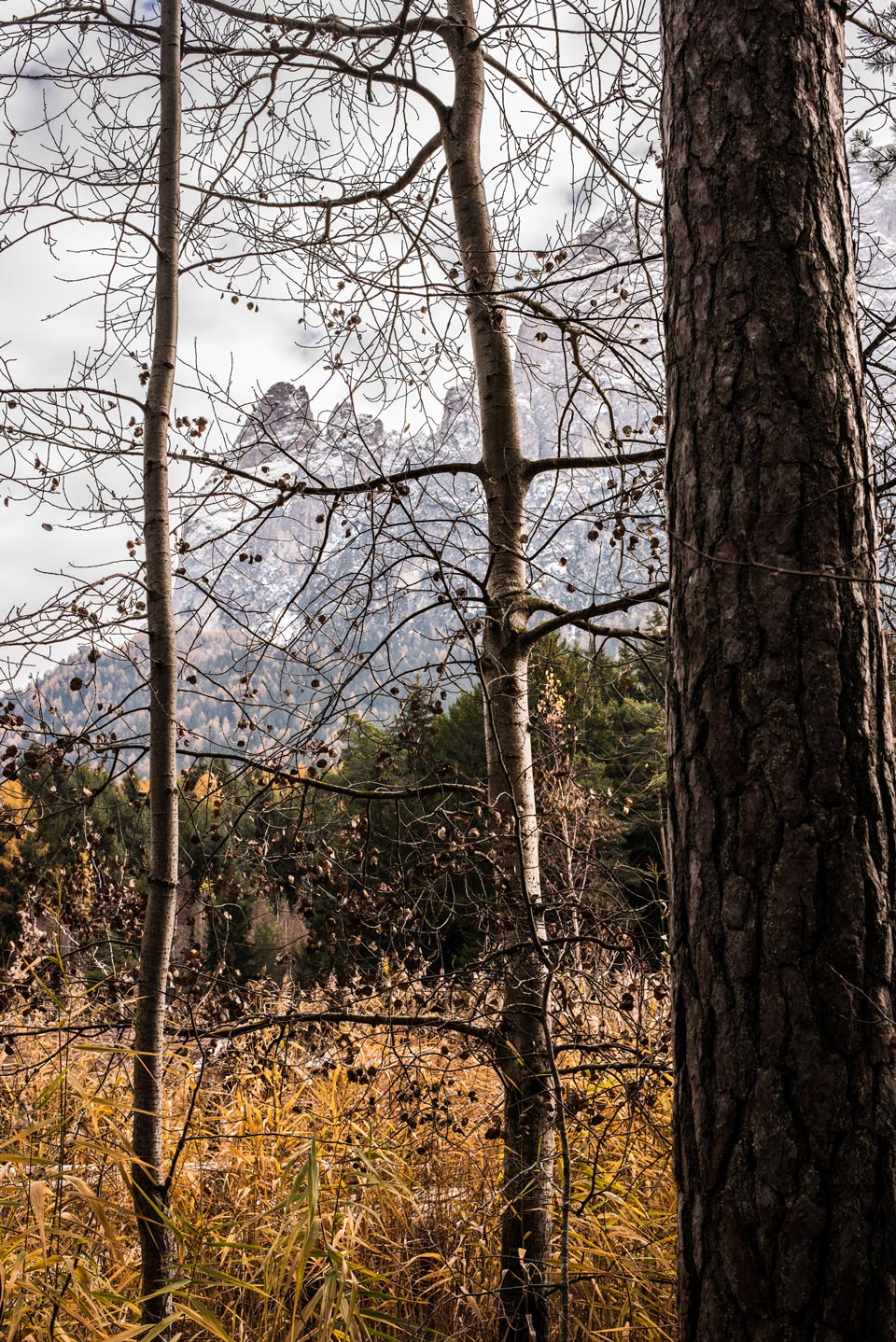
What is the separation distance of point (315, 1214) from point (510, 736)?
141 centimetres

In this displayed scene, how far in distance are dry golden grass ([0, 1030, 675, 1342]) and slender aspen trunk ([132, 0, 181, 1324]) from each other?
86 mm

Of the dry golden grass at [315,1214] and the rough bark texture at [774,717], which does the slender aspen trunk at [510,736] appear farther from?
the rough bark texture at [774,717]

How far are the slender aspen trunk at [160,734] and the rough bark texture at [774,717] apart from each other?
122 cm

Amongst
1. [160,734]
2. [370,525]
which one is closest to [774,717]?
[160,734]

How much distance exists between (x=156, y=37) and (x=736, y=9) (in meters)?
2.00

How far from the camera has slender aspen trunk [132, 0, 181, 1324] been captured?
199 centimetres

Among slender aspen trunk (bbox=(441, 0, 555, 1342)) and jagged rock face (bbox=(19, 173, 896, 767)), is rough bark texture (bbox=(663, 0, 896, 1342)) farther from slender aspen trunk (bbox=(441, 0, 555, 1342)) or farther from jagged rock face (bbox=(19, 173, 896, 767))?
jagged rock face (bbox=(19, 173, 896, 767))

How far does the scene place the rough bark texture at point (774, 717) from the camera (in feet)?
4.01

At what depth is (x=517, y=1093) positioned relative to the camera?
2588 mm

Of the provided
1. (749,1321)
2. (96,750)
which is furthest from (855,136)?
(749,1321)

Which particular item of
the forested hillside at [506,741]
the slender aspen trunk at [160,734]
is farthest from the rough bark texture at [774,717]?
the slender aspen trunk at [160,734]

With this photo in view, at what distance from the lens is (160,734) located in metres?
2.19

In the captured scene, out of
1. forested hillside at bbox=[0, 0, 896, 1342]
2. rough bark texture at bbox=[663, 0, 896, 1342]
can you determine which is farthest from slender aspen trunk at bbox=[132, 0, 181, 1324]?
rough bark texture at bbox=[663, 0, 896, 1342]

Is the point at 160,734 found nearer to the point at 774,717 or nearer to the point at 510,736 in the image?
the point at 510,736
